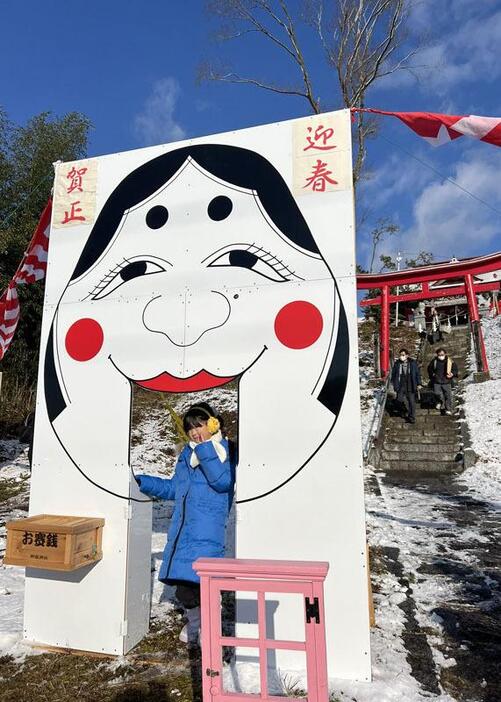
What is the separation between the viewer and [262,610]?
79.0 inches

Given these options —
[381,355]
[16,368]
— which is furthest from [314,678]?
[16,368]

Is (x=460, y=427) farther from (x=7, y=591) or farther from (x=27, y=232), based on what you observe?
(x=27, y=232)

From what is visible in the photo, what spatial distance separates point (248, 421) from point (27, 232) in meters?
10.8

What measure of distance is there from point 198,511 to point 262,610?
3.96 ft

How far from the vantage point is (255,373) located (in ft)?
10.7

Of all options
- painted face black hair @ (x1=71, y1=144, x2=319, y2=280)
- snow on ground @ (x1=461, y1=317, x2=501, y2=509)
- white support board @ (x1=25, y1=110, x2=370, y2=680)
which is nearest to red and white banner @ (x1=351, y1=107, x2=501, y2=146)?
white support board @ (x1=25, y1=110, x2=370, y2=680)

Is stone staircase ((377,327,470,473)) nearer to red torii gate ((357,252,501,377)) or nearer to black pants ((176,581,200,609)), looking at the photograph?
red torii gate ((357,252,501,377))

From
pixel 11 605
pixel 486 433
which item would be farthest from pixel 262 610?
pixel 486 433

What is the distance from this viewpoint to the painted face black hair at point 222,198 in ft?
11.0

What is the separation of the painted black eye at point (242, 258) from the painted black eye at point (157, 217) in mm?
621

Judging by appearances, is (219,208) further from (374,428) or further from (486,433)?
(486,433)

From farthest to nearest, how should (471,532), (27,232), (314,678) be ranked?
1. (27,232)
2. (471,532)
3. (314,678)

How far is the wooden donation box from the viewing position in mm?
3029

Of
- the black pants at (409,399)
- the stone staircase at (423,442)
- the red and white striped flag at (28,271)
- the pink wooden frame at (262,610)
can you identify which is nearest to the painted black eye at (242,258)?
the red and white striped flag at (28,271)
